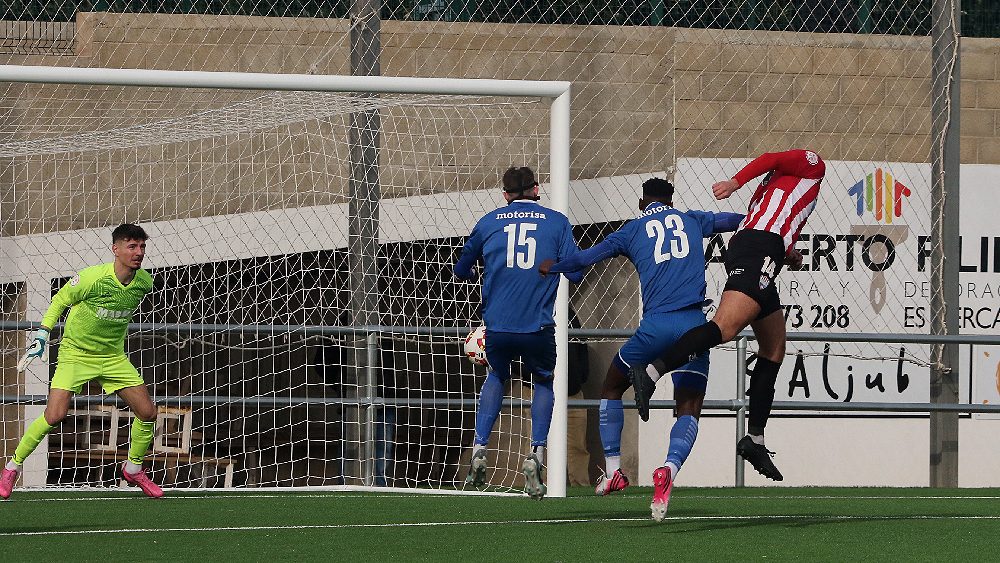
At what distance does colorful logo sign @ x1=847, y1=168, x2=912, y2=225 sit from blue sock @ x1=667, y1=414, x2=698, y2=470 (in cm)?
705

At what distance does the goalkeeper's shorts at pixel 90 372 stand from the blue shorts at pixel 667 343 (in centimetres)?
342

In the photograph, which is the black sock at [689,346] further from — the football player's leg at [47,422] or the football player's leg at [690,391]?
the football player's leg at [47,422]

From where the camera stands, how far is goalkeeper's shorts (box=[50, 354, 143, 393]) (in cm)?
1005

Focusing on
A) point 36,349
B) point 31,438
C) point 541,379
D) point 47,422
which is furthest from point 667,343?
point 31,438

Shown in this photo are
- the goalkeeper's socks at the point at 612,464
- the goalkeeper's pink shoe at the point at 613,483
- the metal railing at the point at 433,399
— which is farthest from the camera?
the metal railing at the point at 433,399

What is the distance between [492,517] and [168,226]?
17.1 feet

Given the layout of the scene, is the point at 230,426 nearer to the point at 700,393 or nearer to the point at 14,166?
the point at 14,166

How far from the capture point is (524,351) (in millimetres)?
9430

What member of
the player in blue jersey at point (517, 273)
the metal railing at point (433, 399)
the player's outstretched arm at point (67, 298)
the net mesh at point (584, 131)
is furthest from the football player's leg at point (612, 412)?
the net mesh at point (584, 131)

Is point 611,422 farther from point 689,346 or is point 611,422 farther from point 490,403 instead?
point 490,403

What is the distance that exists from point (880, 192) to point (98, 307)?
24.5 ft

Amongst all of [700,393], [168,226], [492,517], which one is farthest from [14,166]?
[700,393]

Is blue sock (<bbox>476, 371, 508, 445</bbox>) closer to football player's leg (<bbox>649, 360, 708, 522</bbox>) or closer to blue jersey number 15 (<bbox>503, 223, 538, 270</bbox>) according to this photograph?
blue jersey number 15 (<bbox>503, 223, 538, 270</bbox>)

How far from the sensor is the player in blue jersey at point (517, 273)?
9.26 m
